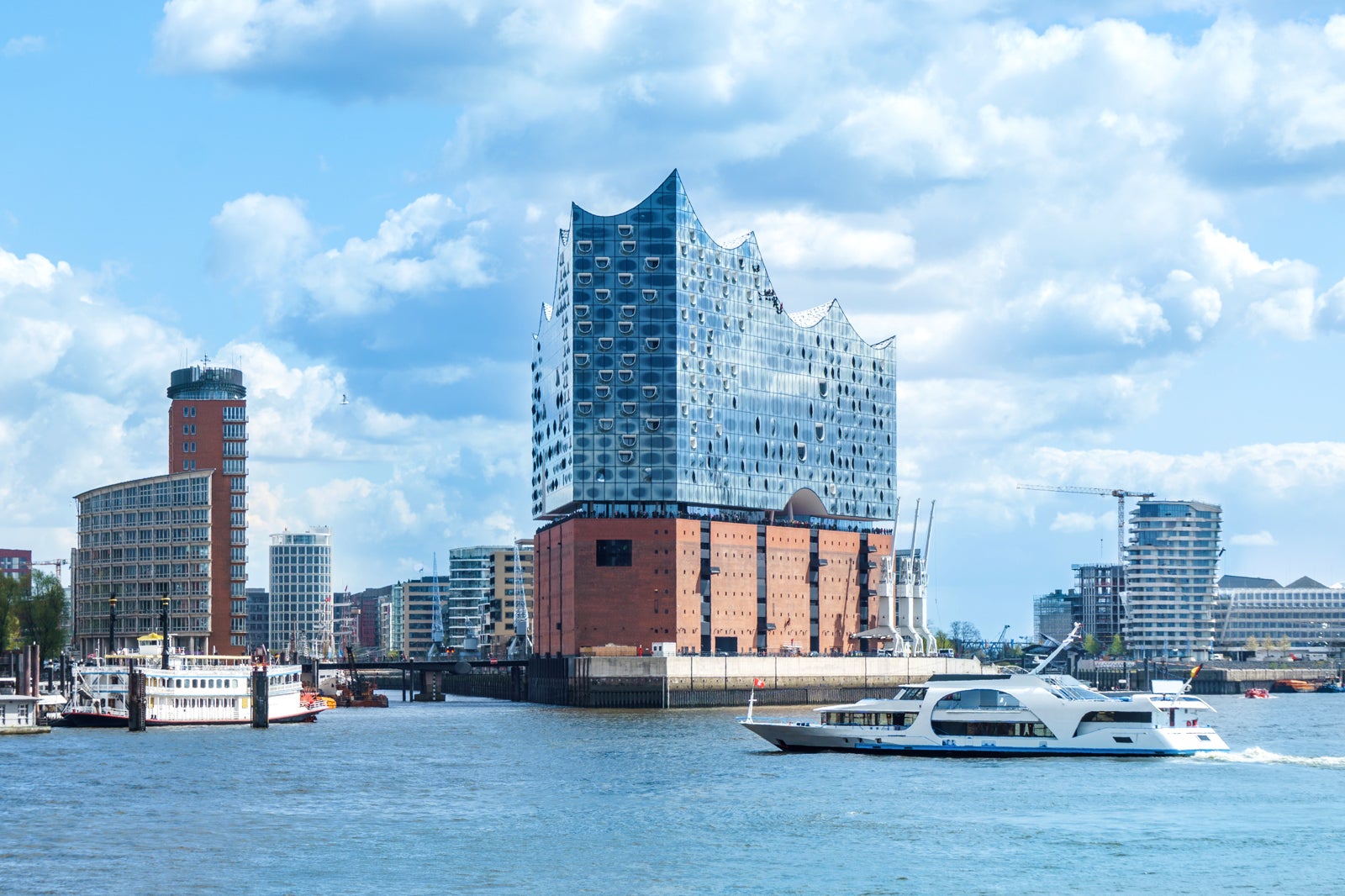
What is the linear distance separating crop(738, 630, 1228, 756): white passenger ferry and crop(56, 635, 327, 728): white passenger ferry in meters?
61.8

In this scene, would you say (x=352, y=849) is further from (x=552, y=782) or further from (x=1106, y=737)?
(x=1106, y=737)

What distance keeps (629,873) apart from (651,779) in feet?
114

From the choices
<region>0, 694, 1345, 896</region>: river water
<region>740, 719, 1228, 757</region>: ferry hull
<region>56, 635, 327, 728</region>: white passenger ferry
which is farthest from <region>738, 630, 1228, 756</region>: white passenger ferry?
<region>56, 635, 327, 728</region>: white passenger ferry

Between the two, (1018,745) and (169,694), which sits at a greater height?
(1018,745)

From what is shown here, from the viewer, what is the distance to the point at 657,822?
80.4m

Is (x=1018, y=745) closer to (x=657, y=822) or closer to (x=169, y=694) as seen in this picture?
(x=657, y=822)

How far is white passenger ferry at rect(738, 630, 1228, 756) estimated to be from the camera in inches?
4198

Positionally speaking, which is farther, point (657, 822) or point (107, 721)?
point (107, 721)

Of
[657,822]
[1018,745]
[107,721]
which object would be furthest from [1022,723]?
[107,721]

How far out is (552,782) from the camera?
9944 centimetres

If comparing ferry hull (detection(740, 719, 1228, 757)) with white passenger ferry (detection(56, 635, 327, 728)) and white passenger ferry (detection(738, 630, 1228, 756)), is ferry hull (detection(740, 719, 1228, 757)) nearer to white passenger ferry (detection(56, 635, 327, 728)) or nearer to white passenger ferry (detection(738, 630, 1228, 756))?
white passenger ferry (detection(738, 630, 1228, 756))

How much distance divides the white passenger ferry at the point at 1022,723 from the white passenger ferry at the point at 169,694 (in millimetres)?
61806

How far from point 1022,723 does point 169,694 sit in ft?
244

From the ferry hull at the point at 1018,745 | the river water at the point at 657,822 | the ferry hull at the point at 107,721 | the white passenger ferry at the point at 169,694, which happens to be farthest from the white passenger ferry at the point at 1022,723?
the white passenger ferry at the point at 169,694
